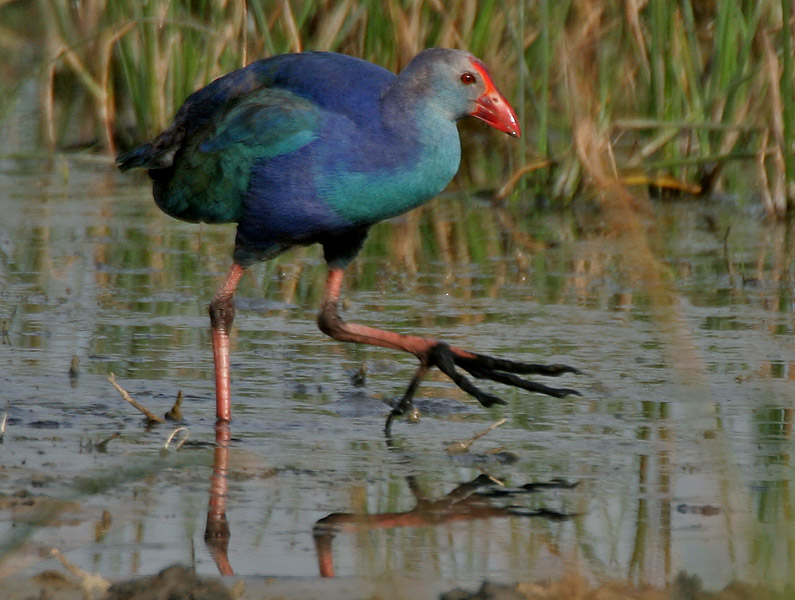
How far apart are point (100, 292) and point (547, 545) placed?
121 inches

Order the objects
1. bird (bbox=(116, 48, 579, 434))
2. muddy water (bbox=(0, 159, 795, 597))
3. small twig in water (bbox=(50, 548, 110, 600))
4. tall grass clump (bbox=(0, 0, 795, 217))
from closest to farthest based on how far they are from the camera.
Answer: small twig in water (bbox=(50, 548, 110, 600))
muddy water (bbox=(0, 159, 795, 597))
bird (bbox=(116, 48, 579, 434))
tall grass clump (bbox=(0, 0, 795, 217))

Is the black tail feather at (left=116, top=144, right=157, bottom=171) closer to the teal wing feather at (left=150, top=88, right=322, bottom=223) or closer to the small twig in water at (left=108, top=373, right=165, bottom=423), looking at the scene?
the teal wing feather at (left=150, top=88, right=322, bottom=223)

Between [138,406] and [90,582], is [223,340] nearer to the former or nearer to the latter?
[138,406]

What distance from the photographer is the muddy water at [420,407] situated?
286 cm

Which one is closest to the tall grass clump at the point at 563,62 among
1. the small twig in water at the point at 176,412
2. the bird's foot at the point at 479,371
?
the bird's foot at the point at 479,371

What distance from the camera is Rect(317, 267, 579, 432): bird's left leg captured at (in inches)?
157

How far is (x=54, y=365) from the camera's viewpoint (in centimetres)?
455

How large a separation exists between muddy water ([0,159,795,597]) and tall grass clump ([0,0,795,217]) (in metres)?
0.44

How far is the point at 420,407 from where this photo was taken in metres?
4.24

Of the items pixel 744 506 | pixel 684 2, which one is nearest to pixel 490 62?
pixel 684 2

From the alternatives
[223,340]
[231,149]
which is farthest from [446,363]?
[231,149]

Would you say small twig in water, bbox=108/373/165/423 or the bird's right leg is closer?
small twig in water, bbox=108/373/165/423

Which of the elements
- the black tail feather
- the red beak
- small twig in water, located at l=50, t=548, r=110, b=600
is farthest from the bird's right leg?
small twig in water, located at l=50, t=548, r=110, b=600

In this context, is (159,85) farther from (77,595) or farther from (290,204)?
(77,595)
